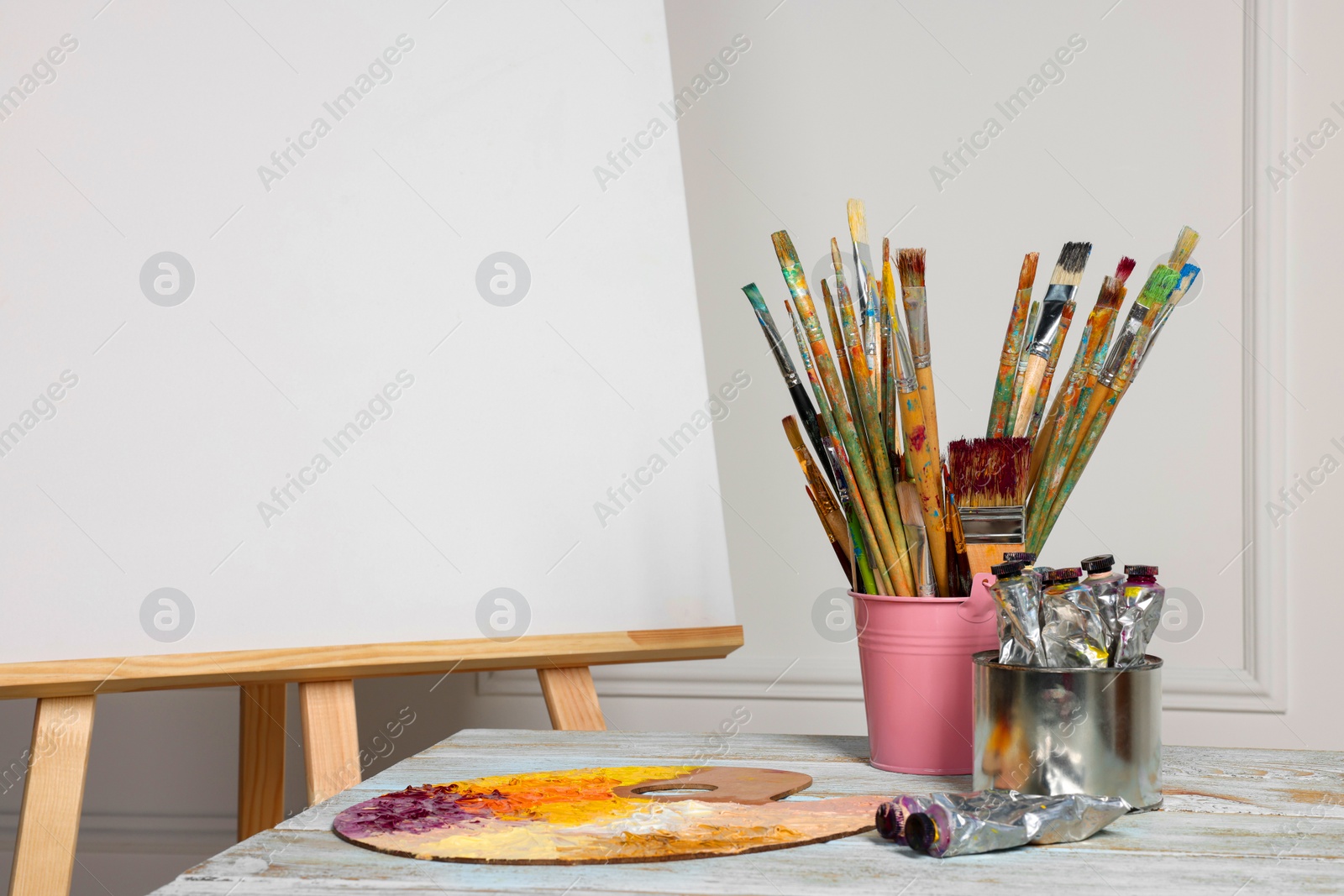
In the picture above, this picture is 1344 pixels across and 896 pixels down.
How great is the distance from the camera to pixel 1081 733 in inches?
20.3

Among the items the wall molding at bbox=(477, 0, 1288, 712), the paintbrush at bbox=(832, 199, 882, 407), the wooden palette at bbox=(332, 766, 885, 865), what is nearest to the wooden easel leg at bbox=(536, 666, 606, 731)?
the wooden palette at bbox=(332, 766, 885, 865)

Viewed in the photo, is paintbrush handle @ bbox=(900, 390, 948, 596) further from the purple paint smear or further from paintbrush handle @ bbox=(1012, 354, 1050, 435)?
the purple paint smear

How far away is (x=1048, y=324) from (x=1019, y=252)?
681mm

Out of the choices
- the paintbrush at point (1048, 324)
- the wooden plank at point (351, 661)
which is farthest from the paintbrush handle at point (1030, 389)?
the wooden plank at point (351, 661)

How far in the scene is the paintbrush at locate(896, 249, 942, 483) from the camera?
0.63 metres

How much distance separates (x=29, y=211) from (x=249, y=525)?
1.04 feet

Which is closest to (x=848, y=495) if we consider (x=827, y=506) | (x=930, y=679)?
(x=827, y=506)

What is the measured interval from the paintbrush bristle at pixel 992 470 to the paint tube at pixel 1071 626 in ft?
0.20

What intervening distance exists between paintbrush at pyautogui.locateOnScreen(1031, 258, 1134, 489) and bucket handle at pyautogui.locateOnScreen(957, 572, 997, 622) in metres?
0.09

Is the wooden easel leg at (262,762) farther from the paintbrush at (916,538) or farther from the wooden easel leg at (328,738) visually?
the paintbrush at (916,538)

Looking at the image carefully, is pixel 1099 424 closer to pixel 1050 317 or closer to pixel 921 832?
pixel 1050 317

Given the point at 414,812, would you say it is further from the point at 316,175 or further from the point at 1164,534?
the point at 1164,534

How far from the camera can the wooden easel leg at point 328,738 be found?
77 centimetres

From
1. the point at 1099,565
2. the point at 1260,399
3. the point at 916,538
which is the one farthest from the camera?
the point at 1260,399
